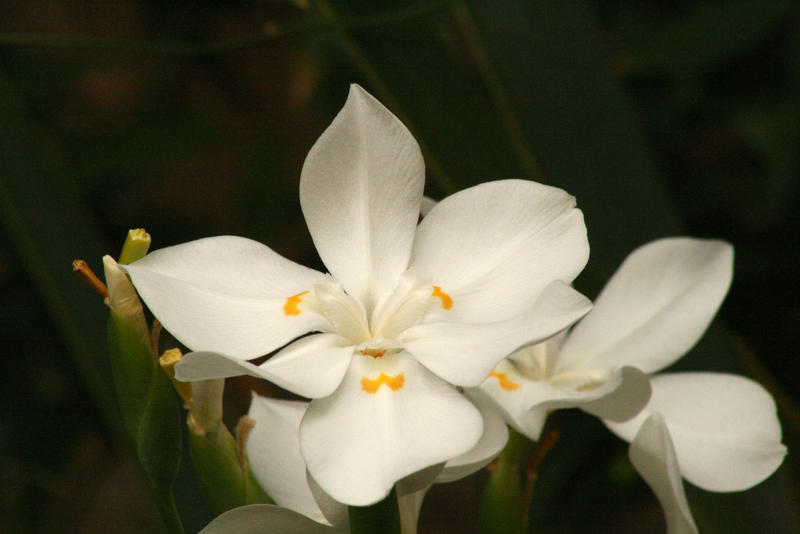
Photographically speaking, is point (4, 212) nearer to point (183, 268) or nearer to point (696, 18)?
point (183, 268)

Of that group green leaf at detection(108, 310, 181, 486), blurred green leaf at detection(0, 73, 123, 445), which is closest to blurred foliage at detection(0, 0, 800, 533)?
blurred green leaf at detection(0, 73, 123, 445)

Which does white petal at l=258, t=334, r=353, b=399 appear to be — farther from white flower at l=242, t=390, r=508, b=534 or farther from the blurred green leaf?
the blurred green leaf

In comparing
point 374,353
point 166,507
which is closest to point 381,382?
point 374,353

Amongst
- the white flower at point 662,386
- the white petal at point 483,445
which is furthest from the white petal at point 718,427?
the white petal at point 483,445

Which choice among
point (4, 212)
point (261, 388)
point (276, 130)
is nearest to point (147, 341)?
point (4, 212)

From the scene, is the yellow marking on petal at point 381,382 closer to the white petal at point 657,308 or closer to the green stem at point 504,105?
the white petal at point 657,308

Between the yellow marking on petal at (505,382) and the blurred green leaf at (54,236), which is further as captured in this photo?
the blurred green leaf at (54,236)

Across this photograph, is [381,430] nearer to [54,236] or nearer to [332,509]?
[332,509]
